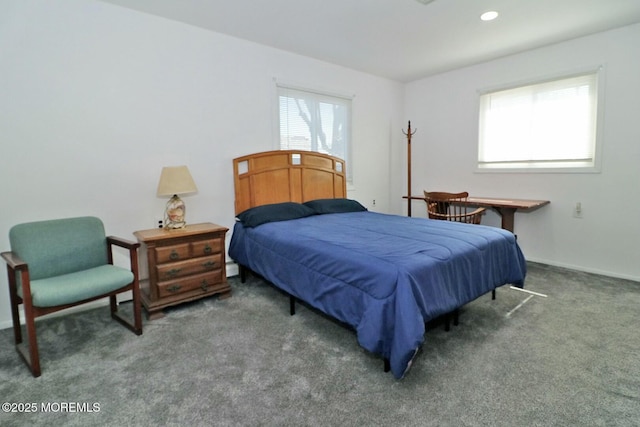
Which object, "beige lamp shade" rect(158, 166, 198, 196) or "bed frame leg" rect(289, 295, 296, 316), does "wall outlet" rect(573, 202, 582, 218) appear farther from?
"beige lamp shade" rect(158, 166, 198, 196)

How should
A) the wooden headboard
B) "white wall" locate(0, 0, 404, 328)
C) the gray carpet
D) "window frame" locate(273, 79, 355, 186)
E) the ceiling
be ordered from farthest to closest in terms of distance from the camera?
"window frame" locate(273, 79, 355, 186) → the wooden headboard → the ceiling → "white wall" locate(0, 0, 404, 328) → the gray carpet

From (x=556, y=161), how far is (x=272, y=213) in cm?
327

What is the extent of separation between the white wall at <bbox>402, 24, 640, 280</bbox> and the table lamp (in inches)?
139

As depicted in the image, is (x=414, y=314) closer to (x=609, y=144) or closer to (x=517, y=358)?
(x=517, y=358)

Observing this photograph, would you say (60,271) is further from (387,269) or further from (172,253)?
(387,269)

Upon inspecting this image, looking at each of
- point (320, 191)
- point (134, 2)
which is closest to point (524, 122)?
Result: point (320, 191)

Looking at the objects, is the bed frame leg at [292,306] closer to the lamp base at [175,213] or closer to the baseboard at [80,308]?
the lamp base at [175,213]

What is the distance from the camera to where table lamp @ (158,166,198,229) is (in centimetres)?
280

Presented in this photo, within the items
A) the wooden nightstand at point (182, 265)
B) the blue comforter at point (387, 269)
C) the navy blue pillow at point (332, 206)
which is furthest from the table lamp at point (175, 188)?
the navy blue pillow at point (332, 206)

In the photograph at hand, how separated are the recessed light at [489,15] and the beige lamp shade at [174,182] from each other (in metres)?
2.97

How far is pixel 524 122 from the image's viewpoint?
4.01 meters

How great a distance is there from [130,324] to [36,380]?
2.04 ft

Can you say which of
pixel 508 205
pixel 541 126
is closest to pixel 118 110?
pixel 508 205

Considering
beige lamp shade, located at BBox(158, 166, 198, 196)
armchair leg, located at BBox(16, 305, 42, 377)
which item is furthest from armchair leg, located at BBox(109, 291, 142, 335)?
beige lamp shade, located at BBox(158, 166, 198, 196)
